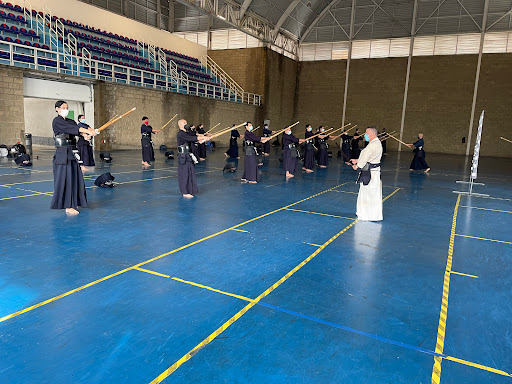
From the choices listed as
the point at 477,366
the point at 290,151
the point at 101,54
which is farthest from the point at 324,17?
the point at 477,366

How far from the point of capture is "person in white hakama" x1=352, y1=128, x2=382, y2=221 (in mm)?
7211

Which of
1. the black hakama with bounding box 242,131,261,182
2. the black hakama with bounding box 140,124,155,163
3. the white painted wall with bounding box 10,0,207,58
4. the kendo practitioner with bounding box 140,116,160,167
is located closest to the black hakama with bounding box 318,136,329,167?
the black hakama with bounding box 242,131,261,182

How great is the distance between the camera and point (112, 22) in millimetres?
25422

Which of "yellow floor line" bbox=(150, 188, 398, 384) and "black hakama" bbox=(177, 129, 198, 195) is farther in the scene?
"black hakama" bbox=(177, 129, 198, 195)

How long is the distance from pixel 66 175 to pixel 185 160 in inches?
109

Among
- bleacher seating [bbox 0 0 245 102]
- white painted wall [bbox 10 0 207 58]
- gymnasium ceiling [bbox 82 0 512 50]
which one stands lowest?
bleacher seating [bbox 0 0 245 102]

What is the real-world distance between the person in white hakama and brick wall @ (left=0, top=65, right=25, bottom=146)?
15.5 meters

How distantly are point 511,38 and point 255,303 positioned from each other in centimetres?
3253

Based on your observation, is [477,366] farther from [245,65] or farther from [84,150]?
[245,65]

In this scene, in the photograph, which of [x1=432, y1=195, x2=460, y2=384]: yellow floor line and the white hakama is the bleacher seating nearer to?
the white hakama

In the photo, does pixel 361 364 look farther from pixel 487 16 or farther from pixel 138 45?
pixel 487 16

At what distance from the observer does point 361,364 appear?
9.46ft

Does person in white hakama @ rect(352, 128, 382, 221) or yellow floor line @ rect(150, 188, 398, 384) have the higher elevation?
person in white hakama @ rect(352, 128, 382, 221)

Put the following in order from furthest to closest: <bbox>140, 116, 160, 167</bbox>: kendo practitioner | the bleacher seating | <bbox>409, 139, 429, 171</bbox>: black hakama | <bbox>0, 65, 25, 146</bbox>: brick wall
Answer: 1. the bleacher seating
2. <bbox>409, 139, 429, 171</bbox>: black hakama
3. <bbox>0, 65, 25, 146</bbox>: brick wall
4. <bbox>140, 116, 160, 167</bbox>: kendo practitioner
